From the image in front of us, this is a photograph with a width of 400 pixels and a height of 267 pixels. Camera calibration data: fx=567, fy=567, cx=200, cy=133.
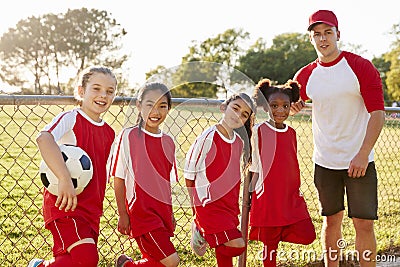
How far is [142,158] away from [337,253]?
1751 mm

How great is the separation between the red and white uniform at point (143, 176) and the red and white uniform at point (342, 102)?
4.07 feet

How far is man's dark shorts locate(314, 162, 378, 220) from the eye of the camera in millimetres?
3906

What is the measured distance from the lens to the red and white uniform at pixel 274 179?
3.90m

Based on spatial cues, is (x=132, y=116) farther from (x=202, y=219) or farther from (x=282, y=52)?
(x=282, y=52)

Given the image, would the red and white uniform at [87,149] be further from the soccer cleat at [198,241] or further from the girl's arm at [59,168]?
the soccer cleat at [198,241]

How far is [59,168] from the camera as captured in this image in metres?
2.94

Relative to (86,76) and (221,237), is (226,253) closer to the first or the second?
(221,237)

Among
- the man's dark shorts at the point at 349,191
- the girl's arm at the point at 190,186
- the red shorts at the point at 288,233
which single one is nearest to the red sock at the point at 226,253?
the red shorts at the point at 288,233

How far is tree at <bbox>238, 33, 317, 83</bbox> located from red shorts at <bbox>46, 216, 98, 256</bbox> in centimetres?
6424

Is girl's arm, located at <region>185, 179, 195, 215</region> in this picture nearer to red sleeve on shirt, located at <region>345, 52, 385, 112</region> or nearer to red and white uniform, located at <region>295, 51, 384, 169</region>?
red and white uniform, located at <region>295, 51, 384, 169</region>

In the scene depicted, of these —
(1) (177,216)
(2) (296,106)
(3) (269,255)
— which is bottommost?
(1) (177,216)

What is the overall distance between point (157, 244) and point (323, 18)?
1.88 metres

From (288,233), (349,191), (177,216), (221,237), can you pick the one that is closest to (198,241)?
(221,237)

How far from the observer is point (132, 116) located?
351 cm
